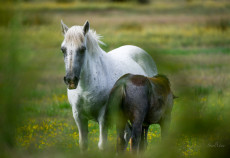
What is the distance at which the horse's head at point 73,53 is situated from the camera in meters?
3.77

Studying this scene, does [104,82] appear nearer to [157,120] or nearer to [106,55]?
[106,55]

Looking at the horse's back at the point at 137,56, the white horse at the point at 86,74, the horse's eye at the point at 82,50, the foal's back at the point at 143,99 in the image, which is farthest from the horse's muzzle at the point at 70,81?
the horse's back at the point at 137,56

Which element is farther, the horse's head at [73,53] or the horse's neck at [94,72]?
the horse's neck at [94,72]

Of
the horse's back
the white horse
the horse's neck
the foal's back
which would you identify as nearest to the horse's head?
the white horse

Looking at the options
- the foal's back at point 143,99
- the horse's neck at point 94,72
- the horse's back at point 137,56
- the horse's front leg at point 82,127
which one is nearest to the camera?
the foal's back at point 143,99

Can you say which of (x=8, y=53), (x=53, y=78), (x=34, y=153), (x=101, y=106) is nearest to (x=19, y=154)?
(x=34, y=153)

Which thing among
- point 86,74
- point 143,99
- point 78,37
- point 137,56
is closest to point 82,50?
point 78,37

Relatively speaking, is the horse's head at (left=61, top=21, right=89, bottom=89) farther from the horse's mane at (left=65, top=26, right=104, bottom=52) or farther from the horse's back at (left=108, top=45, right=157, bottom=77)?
the horse's back at (left=108, top=45, right=157, bottom=77)

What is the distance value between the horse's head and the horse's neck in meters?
0.23

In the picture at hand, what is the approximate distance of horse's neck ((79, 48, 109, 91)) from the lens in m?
4.36

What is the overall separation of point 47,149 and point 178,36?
25.9m

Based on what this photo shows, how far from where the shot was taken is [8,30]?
876 mm

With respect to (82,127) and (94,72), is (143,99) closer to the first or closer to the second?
(94,72)

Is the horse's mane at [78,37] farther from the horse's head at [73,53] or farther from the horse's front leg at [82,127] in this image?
the horse's front leg at [82,127]
